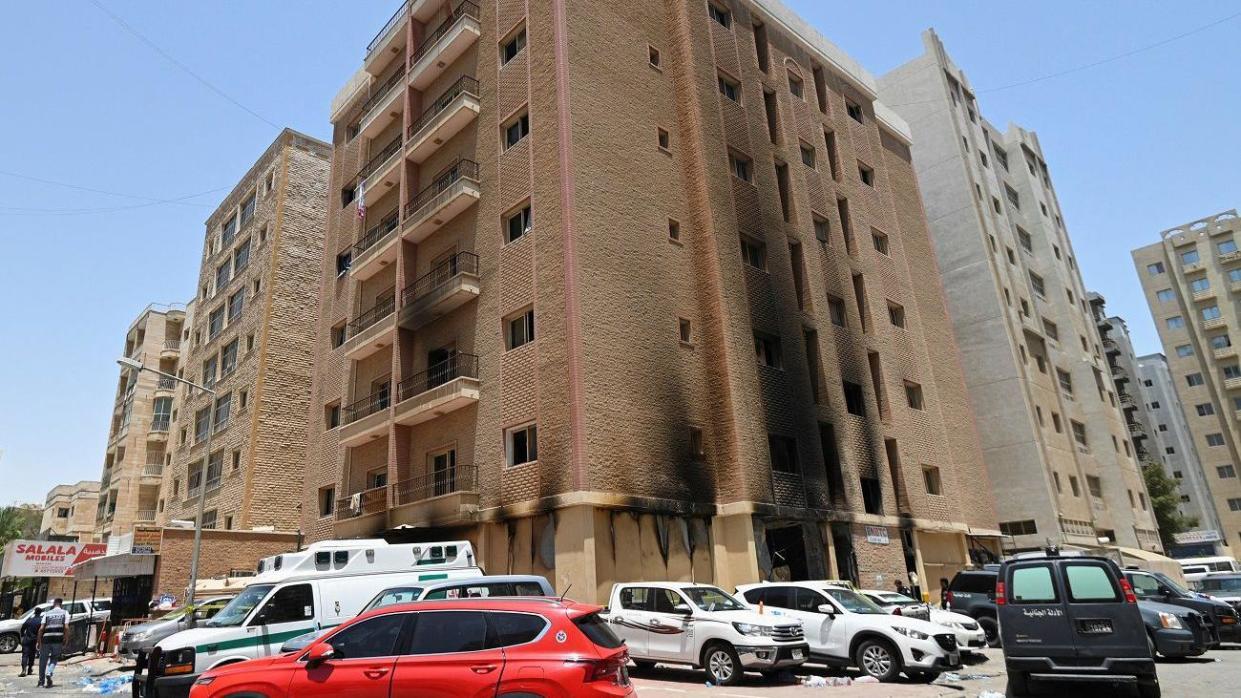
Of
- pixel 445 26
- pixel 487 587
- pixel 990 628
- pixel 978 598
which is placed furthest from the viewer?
pixel 445 26

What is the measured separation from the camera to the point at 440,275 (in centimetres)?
2905

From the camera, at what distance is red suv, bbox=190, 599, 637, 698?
24.1 ft

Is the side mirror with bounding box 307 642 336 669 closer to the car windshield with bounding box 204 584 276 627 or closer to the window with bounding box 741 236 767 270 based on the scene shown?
the car windshield with bounding box 204 584 276 627

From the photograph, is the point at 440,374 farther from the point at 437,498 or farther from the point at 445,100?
the point at 445,100

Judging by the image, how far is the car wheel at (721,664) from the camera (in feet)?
46.3

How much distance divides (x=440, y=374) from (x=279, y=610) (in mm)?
14062

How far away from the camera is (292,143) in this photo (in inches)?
1781

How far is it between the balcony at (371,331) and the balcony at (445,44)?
9728mm

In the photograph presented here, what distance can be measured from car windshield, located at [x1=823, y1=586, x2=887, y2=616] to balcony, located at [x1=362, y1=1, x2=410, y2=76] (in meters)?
30.5

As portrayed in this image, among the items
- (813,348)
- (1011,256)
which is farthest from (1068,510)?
(813,348)

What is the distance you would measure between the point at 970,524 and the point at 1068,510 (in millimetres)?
10514

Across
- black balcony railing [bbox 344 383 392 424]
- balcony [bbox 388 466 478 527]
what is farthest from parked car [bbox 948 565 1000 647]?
black balcony railing [bbox 344 383 392 424]

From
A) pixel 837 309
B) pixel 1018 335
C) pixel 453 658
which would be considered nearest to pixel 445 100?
pixel 837 309

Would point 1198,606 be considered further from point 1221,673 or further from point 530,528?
point 530,528
